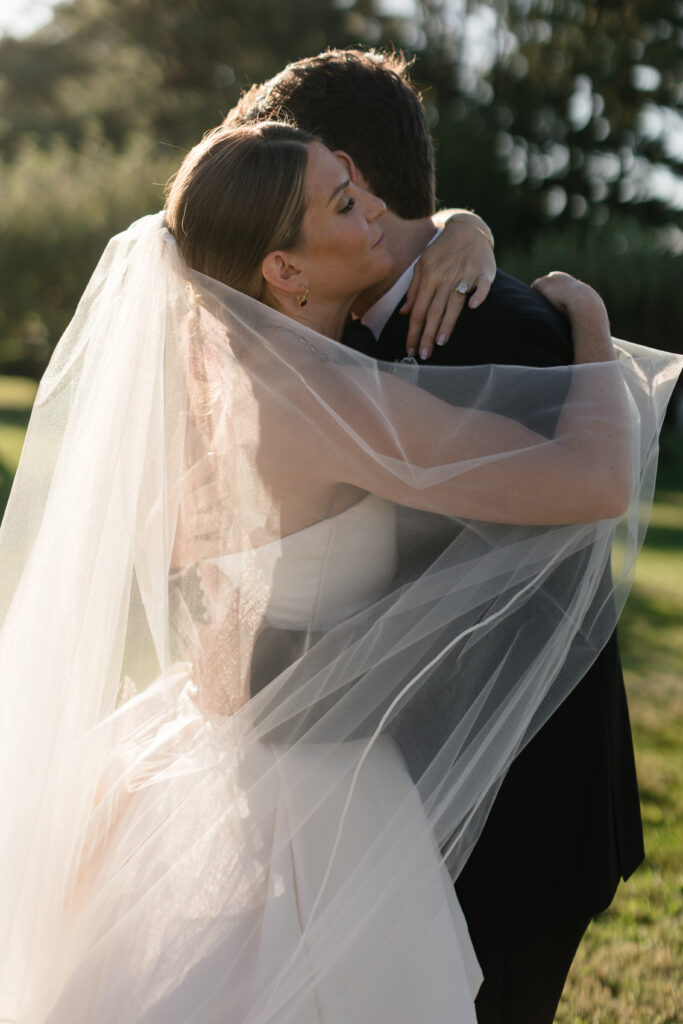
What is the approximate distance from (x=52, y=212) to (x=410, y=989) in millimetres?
20198

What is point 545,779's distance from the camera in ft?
7.30

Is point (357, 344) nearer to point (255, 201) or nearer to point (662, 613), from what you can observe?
point (255, 201)

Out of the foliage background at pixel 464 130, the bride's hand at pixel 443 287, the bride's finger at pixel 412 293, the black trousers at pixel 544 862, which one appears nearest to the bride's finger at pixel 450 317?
the bride's hand at pixel 443 287

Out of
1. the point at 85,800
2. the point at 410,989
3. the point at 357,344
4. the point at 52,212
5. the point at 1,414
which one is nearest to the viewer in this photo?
the point at 410,989

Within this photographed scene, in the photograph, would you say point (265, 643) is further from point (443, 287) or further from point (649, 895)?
point (649, 895)

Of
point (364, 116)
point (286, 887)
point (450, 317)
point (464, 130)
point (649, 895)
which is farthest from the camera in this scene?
point (464, 130)

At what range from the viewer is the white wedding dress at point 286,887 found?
1.88 metres

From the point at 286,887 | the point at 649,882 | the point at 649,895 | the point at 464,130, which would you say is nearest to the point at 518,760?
the point at 286,887

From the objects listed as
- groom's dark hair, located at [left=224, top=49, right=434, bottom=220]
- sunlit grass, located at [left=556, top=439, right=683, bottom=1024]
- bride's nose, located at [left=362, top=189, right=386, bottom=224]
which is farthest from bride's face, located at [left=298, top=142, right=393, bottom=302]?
sunlit grass, located at [left=556, top=439, right=683, bottom=1024]

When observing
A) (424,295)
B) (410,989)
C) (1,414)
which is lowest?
(1,414)

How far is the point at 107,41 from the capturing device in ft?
97.2

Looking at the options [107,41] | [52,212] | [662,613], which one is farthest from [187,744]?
[107,41]

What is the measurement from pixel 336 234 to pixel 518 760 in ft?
4.06

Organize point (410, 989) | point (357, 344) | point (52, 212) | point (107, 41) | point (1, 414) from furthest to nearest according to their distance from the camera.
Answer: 1. point (107, 41)
2. point (52, 212)
3. point (1, 414)
4. point (357, 344)
5. point (410, 989)
